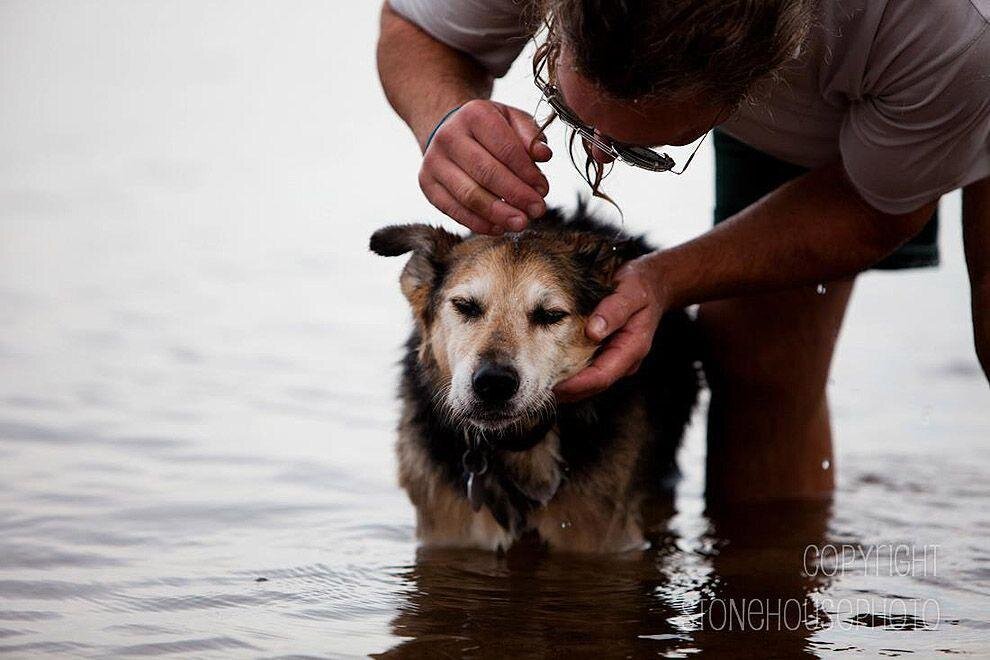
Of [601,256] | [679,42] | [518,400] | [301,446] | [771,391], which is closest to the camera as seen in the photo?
[679,42]

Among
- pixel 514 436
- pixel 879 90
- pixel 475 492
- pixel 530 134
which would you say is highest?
pixel 879 90

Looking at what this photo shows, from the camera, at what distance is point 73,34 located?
12125 mm

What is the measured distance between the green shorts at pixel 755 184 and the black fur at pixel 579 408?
1.08 ft

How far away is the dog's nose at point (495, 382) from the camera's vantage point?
10.9ft

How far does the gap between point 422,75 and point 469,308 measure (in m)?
0.63

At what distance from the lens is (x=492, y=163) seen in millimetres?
2912

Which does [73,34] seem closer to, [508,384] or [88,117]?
[88,117]

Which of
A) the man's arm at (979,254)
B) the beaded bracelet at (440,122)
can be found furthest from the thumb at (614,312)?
the man's arm at (979,254)

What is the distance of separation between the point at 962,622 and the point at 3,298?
15.1ft

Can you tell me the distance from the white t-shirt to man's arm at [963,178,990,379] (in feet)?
0.32

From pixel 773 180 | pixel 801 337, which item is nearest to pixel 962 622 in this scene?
pixel 801 337

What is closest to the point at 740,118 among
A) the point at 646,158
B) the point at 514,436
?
the point at 646,158

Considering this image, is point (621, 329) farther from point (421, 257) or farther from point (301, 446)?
point (301, 446)

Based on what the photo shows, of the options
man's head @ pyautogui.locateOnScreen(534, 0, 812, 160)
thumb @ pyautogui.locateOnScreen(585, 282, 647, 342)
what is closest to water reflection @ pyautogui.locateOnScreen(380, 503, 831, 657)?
thumb @ pyautogui.locateOnScreen(585, 282, 647, 342)
